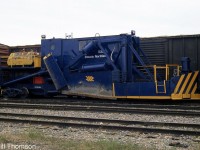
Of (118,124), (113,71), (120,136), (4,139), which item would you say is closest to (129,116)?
→ (118,124)

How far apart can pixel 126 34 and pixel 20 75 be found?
6.41 metres

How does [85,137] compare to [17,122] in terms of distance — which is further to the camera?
[17,122]

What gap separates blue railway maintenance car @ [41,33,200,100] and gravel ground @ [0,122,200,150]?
6.21m

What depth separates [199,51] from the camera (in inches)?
626

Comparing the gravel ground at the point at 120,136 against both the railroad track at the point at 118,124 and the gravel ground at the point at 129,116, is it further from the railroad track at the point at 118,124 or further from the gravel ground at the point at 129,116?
the gravel ground at the point at 129,116

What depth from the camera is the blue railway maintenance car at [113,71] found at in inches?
564

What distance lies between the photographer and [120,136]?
7.97m

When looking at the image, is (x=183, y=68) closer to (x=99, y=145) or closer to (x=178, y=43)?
(x=178, y=43)

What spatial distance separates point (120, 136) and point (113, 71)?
24.7ft

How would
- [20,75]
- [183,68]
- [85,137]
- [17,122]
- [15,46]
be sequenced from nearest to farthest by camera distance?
1. [85,137]
2. [17,122]
3. [183,68]
4. [20,75]
5. [15,46]

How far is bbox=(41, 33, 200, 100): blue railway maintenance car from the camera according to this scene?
14.3 m

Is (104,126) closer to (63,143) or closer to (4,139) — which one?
(63,143)

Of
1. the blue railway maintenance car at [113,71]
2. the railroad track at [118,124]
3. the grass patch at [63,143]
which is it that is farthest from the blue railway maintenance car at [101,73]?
the grass patch at [63,143]

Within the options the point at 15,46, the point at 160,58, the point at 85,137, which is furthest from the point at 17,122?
the point at 15,46
